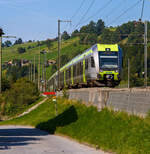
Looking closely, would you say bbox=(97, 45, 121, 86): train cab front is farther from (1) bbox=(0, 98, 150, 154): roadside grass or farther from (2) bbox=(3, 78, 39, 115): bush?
(2) bbox=(3, 78, 39, 115): bush

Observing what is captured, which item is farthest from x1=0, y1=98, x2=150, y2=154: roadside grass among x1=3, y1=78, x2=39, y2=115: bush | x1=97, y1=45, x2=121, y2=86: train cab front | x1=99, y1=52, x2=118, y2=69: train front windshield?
x1=3, y1=78, x2=39, y2=115: bush

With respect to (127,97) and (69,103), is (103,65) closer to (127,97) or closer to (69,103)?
(69,103)

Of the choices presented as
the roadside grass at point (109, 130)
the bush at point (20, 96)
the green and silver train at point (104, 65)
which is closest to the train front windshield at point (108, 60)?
the green and silver train at point (104, 65)

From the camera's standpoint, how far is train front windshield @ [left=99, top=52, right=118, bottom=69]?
36625 millimetres

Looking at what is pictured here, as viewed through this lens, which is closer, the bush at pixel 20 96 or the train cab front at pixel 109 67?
the train cab front at pixel 109 67

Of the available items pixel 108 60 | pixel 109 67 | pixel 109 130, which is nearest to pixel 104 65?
pixel 109 67

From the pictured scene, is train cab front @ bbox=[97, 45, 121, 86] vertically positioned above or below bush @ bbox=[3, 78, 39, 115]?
above

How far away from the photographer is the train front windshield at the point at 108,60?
36.6 m

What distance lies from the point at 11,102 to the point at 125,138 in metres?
65.7

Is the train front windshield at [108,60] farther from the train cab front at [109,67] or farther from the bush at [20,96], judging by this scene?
the bush at [20,96]

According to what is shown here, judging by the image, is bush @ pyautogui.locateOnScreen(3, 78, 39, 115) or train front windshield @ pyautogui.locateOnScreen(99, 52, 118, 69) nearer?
train front windshield @ pyautogui.locateOnScreen(99, 52, 118, 69)

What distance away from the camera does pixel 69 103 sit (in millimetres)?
42281

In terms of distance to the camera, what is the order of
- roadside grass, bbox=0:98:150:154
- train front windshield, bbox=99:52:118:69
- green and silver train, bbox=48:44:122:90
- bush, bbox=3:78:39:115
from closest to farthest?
roadside grass, bbox=0:98:150:154 < green and silver train, bbox=48:44:122:90 < train front windshield, bbox=99:52:118:69 < bush, bbox=3:78:39:115

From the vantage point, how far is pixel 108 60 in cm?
3675
